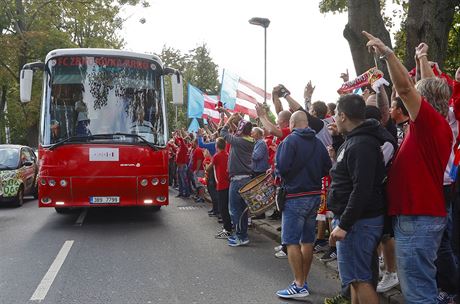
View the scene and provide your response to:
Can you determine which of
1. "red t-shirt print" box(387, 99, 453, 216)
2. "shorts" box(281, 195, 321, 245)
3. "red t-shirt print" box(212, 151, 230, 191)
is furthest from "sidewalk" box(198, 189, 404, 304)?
"red t-shirt print" box(387, 99, 453, 216)

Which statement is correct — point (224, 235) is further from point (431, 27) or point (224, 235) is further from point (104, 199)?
point (431, 27)

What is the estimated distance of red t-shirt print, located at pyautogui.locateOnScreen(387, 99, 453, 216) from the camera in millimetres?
3303

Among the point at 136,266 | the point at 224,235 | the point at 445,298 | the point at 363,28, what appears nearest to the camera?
the point at 445,298

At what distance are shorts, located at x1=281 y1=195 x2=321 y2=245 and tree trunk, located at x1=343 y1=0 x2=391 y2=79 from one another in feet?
12.6

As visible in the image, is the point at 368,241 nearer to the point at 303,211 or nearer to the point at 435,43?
the point at 303,211

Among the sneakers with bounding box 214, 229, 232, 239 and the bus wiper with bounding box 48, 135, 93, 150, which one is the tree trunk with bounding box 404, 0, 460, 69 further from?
the bus wiper with bounding box 48, 135, 93, 150

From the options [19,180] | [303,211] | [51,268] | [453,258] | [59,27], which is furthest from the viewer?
[59,27]

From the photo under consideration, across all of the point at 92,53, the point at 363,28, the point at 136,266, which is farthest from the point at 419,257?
the point at 92,53

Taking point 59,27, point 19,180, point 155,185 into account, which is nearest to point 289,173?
point 155,185

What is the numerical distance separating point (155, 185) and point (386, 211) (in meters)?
6.48

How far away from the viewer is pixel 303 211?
17.7ft

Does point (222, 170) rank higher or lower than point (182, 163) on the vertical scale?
higher

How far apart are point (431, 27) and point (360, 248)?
17.9 feet

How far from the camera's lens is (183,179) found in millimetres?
15969
